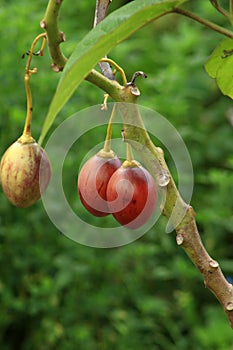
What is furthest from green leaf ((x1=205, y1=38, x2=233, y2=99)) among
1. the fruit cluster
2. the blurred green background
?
the blurred green background

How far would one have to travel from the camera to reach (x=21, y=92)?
2.34m

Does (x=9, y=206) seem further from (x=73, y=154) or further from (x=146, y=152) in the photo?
(x=146, y=152)

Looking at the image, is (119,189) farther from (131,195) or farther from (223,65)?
(223,65)

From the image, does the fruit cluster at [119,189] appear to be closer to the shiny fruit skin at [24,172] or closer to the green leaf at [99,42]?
the shiny fruit skin at [24,172]

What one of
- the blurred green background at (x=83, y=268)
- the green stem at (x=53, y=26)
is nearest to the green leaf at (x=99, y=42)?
the green stem at (x=53, y=26)

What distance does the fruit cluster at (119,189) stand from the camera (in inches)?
33.0

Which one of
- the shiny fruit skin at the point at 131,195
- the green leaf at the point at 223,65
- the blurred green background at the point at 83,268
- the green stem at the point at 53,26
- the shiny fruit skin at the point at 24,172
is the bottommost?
the blurred green background at the point at 83,268

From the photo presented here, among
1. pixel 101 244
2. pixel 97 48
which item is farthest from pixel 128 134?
pixel 101 244

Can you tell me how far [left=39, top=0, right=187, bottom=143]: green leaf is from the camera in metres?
0.64

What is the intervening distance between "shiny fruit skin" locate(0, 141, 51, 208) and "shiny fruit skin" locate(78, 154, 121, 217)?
0.14 feet

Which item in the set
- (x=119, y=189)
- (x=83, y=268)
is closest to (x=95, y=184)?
(x=119, y=189)

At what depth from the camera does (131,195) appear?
84 centimetres

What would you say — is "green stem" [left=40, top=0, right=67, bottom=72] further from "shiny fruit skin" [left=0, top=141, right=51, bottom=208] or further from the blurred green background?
the blurred green background

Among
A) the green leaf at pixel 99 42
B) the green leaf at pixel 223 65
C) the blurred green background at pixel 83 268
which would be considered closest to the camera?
the green leaf at pixel 99 42
